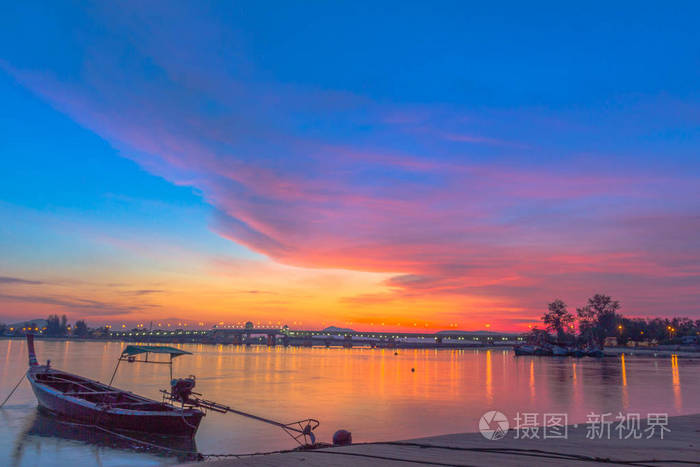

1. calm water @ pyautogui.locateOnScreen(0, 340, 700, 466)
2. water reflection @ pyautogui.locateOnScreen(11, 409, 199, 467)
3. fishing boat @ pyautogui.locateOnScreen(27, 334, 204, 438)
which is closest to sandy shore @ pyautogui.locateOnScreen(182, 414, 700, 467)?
water reflection @ pyautogui.locateOnScreen(11, 409, 199, 467)

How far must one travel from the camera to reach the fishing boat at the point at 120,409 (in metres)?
24.6

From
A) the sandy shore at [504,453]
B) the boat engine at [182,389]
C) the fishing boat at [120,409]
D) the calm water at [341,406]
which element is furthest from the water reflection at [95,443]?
the sandy shore at [504,453]

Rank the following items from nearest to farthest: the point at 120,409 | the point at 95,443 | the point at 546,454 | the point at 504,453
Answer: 1. the point at 546,454
2. the point at 504,453
3. the point at 95,443
4. the point at 120,409

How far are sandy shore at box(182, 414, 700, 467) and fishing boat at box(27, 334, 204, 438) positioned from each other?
45.4ft

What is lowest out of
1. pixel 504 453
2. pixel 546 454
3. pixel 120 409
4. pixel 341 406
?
pixel 341 406

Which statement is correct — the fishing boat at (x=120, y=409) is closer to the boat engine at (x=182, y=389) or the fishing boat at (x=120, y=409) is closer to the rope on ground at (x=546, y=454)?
the boat engine at (x=182, y=389)

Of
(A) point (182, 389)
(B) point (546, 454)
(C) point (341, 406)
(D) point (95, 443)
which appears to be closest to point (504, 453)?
(B) point (546, 454)

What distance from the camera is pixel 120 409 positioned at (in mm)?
25734

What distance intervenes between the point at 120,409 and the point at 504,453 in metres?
21.2

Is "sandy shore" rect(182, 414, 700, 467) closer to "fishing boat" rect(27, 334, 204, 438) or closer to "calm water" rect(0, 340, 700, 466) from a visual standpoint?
"calm water" rect(0, 340, 700, 466)

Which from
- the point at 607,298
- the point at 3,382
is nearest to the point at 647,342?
the point at 607,298

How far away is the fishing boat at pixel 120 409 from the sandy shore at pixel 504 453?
13.8 meters

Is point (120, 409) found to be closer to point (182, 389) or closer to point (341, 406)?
point (182, 389)

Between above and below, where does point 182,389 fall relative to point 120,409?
above
